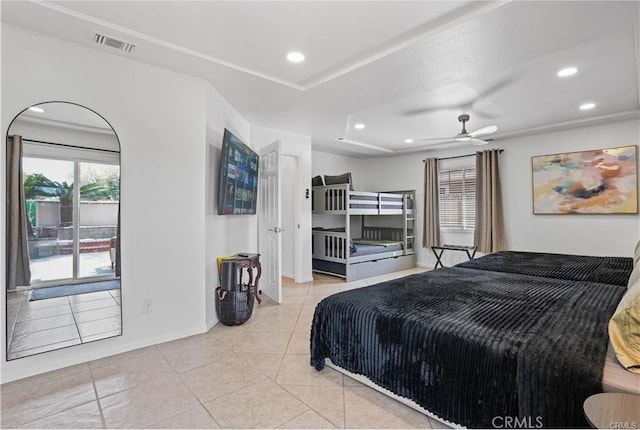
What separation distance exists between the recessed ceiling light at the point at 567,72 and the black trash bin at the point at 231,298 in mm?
3532

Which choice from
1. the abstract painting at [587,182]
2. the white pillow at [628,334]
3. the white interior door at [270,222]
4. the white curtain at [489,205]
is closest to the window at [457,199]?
the white curtain at [489,205]

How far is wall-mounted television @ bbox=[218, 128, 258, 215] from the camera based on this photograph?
124 inches

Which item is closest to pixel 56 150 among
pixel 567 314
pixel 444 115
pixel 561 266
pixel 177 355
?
pixel 177 355

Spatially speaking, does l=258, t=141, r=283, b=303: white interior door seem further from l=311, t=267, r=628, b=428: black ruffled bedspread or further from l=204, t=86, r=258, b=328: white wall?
l=311, t=267, r=628, b=428: black ruffled bedspread

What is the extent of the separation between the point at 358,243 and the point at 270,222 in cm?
224

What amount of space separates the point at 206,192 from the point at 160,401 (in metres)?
1.80

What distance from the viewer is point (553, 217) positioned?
4.85 meters

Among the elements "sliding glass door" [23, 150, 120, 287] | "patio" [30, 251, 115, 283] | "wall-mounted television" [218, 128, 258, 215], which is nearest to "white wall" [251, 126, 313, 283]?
"wall-mounted television" [218, 128, 258, 215]

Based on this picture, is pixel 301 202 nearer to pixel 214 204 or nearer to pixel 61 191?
pixel 214 204

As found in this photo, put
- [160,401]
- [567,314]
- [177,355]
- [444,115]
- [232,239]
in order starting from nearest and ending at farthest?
[567,314] < [160,401] < [177,355] < [232,239] < [444,115]

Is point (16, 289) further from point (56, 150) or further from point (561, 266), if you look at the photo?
point (561, 266)

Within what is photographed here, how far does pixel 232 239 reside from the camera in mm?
3812

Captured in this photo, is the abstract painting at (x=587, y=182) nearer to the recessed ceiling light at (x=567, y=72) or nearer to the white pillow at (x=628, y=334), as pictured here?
the recessed ceiling light at (x=567, y=72)

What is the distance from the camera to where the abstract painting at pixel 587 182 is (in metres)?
4.23
